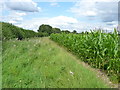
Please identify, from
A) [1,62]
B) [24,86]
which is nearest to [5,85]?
[24,86]

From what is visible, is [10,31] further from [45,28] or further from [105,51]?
A: [45,28]

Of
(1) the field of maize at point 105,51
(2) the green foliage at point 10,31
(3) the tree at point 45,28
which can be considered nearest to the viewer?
(1) the field of maize at point 105,51

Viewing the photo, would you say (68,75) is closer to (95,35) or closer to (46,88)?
(46,88)

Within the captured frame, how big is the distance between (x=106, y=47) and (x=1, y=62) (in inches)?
175

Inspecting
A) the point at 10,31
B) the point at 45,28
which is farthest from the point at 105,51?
the point at 45,28

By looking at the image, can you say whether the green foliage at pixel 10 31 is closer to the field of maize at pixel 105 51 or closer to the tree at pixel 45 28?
the field of maize at pixel 105 51

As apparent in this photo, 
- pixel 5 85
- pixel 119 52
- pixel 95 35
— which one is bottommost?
pixel 5 85

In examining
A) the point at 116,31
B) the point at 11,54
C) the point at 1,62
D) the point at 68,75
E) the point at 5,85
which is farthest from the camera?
the point at 11,54

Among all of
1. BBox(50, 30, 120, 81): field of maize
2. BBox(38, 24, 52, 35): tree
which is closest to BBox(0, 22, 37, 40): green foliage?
BBox(50, 30, 120, 81): field of maize

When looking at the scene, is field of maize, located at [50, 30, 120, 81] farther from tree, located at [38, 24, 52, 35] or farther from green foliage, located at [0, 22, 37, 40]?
tree, located at [38, 24, 52, 35]

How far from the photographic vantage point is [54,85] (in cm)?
425

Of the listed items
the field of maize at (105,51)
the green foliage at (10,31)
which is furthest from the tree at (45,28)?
the field of maize at (105,51)

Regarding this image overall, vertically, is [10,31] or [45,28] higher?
[45,28]

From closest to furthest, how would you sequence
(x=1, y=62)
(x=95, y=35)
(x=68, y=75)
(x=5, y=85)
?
(x=5, y=85)
(x=68, y=75)
(x=1, y=62)
(x=95, y=35)
